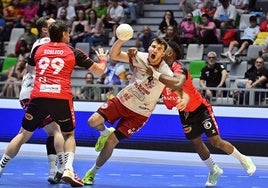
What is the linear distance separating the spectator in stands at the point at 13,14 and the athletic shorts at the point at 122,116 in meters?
10.7

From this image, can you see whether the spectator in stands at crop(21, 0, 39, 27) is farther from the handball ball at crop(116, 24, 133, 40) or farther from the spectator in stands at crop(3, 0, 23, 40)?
the handball ball at crop(116, 24, 133, 40)

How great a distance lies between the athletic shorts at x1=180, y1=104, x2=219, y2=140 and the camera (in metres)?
9.88

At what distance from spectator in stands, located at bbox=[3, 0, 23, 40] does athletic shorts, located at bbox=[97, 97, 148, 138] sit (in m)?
10.7

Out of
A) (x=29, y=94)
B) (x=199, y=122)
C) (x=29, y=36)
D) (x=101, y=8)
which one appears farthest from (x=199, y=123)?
(x=101, y=8)

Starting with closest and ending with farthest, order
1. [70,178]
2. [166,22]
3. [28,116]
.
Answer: [70,178]
[28,116]
[166,22]

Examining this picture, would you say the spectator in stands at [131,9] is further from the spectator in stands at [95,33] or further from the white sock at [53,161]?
the white sock at [53,161]

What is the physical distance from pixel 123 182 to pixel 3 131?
485 centimetres

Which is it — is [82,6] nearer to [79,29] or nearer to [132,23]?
[79,29]

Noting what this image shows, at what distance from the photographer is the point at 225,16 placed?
17703 millimetres

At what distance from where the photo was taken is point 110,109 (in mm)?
9711

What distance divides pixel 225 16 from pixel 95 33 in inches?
124

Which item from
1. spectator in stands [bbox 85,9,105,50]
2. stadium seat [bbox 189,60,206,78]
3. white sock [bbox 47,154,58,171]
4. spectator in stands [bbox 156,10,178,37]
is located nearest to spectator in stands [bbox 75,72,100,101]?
stadium seat [bbox 189,60,206,78]

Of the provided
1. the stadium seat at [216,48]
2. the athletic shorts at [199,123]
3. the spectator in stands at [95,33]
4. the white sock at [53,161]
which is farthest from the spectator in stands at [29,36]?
the athletic shorts at [199,123]

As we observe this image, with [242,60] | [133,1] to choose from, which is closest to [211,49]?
[242,60]
